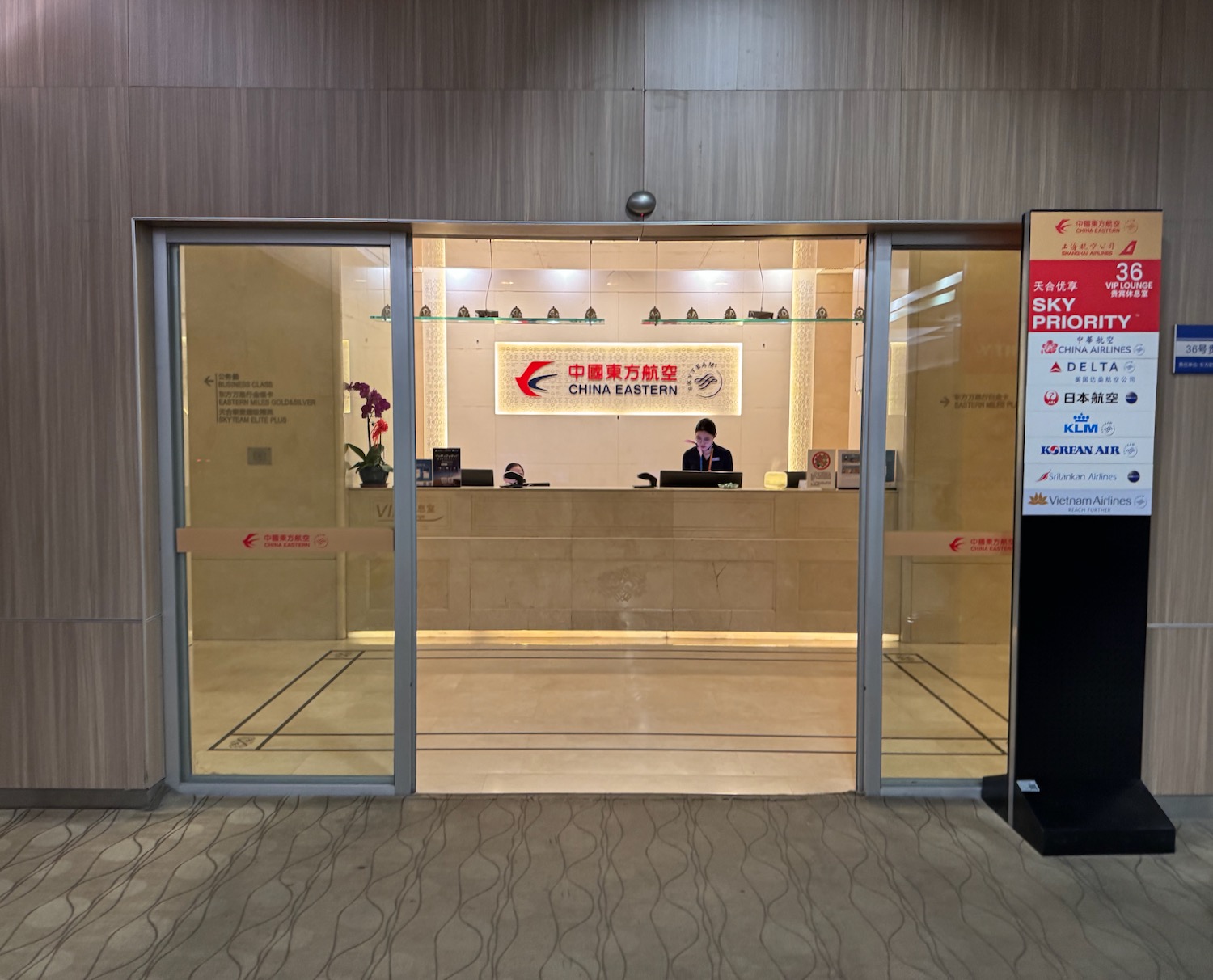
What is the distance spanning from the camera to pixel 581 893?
2.98 meters

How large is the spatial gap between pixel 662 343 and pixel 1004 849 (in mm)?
8075

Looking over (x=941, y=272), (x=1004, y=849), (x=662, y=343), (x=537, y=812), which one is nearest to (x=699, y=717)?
(x=537, y=812)

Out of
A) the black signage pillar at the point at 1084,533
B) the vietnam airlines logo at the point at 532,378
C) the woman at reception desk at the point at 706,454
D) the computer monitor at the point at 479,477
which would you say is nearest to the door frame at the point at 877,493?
the black signage pillar at the point at 1084,533

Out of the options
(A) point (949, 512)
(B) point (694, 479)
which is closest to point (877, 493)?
(A) point (949, 512)

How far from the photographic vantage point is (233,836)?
337cm

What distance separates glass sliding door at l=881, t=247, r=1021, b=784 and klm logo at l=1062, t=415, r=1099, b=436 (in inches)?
8.8

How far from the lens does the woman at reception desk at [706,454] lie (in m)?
8.46

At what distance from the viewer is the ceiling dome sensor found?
3455mm

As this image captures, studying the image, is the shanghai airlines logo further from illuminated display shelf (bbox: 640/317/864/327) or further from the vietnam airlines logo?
the vietnam airlines logo

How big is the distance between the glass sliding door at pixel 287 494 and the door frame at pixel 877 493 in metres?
2.08

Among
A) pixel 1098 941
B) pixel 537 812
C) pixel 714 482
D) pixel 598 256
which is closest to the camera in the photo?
pixel 1098 941

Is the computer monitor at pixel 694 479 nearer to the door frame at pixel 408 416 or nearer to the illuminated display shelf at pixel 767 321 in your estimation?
the illuminated display shelf at pixel 767 321

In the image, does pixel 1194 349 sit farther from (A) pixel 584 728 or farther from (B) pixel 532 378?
(B) pixel 532 378

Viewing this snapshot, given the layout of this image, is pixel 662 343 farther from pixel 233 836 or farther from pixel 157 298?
pixel 233 836
